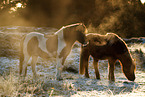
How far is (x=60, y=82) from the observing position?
4770 millimetres

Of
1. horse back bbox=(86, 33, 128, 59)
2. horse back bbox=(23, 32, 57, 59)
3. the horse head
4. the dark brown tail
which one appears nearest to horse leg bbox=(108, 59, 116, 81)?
horse back bbox=(86, 33, 128, 59)

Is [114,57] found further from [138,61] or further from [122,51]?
[138,61]

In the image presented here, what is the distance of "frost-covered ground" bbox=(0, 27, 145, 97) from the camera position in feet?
12.7

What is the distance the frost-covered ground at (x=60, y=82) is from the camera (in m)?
3.87

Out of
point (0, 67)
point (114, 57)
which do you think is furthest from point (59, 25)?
point (114, 57)

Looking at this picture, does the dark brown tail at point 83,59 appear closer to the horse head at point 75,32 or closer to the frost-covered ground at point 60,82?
the frost-covered ground at point 60,82

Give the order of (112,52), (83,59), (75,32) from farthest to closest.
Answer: (83,59), (112,52), (75,32)

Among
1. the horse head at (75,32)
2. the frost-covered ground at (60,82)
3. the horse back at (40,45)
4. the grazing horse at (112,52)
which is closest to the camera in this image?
the frost-covered ground at (60,82)

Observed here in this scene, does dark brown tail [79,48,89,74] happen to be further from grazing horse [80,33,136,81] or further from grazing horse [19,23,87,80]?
grazing horse [19,23,87,80]

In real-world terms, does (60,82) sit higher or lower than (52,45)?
lower

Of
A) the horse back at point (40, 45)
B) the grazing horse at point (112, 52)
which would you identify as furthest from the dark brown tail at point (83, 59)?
the horse back at point (40, 45)

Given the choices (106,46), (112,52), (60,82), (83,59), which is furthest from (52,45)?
(112,52)

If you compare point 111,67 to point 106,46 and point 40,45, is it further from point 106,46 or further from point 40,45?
point 40,45

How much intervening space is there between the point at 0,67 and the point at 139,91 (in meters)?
4.76
